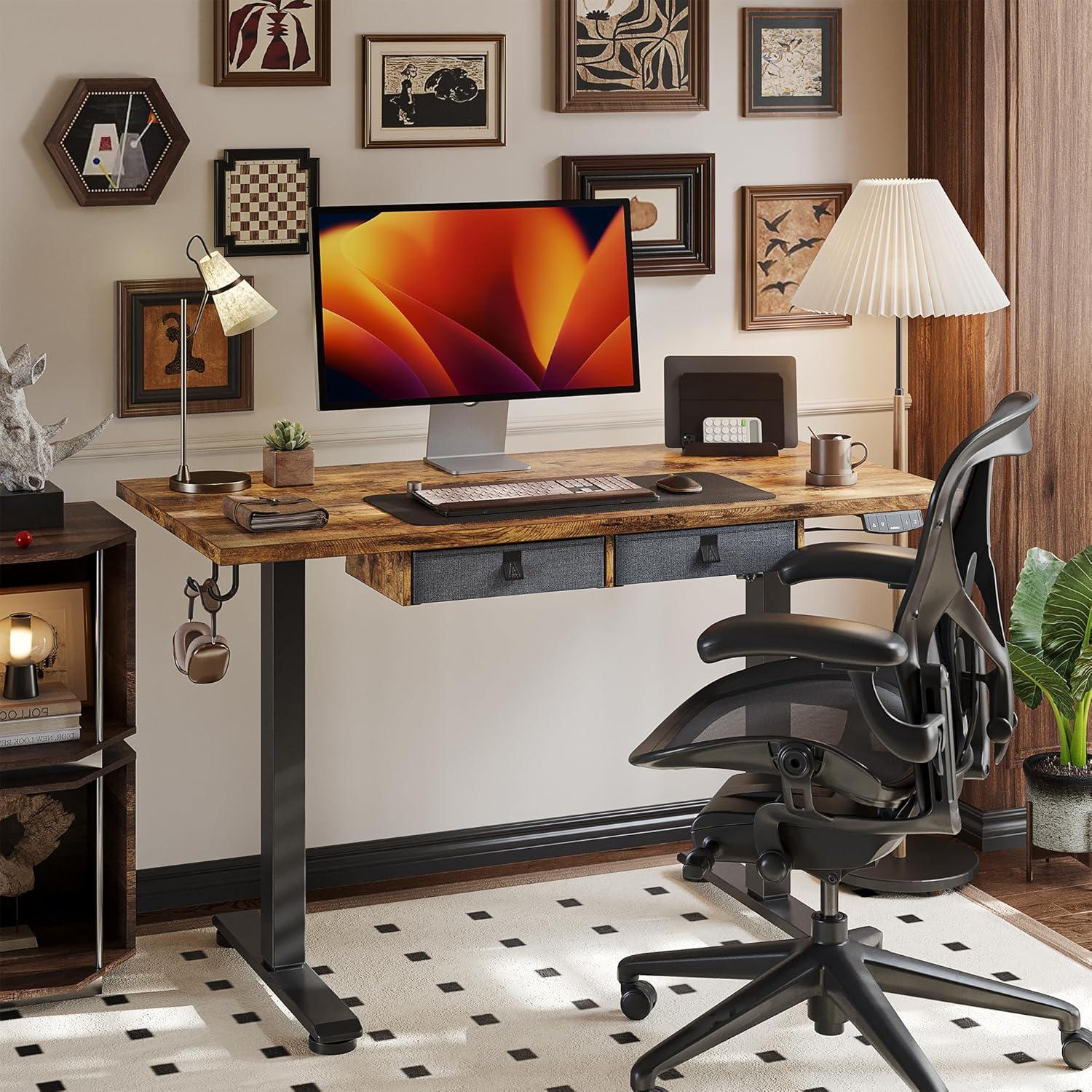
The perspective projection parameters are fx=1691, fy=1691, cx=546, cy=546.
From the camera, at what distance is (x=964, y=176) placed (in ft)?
11.7

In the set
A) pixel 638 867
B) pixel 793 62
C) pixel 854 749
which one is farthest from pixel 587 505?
pixel 793 62

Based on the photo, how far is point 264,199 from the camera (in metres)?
3.26

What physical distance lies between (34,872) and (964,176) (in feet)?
7.66

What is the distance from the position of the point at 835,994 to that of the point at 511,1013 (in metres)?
0.62

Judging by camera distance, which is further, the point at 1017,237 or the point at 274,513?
the point at 1017,237

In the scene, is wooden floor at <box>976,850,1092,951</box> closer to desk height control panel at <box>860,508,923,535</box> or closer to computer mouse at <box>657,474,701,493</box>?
desk height control panel at <box>860,508,923,535</box>

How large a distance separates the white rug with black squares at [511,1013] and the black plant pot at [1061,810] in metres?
0.24

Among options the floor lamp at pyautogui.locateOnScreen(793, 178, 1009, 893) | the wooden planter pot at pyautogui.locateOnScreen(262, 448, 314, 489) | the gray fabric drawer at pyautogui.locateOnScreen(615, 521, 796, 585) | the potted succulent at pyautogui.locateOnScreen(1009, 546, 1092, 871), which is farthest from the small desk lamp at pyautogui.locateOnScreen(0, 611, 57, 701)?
the potted succulent at pyautogui.locateOnScreen(1009, 546, 1092, 871)

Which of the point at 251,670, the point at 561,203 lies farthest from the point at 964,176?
the point at 251,670

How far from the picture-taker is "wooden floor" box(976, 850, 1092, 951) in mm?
3297

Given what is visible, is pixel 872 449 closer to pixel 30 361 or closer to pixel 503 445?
pixel 503 445

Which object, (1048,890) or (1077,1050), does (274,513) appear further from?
(1048,890)

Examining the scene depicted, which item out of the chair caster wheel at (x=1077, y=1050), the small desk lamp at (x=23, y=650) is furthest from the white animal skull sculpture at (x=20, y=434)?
the chair caster wheel at (x=1077, y=1050)

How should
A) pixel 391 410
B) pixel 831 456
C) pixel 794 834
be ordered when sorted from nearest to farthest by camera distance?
pixel 794 834, pixel 831 456, pixel 391 410
